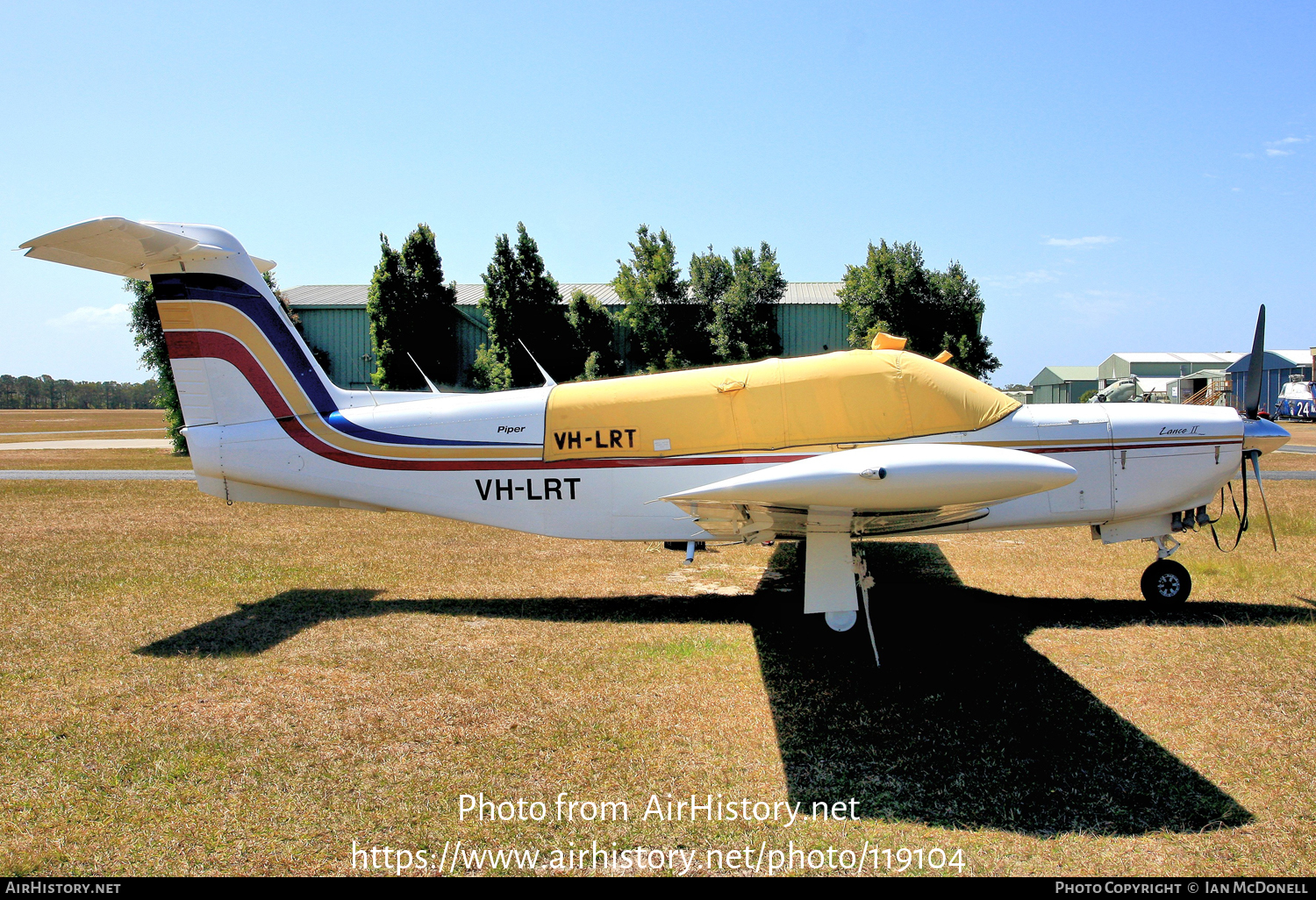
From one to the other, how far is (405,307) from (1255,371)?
26.9m

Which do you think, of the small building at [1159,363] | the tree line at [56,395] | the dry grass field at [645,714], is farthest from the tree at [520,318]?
the tree line at [56,395]

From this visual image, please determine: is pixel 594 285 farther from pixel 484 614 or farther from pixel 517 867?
pixel 517 867

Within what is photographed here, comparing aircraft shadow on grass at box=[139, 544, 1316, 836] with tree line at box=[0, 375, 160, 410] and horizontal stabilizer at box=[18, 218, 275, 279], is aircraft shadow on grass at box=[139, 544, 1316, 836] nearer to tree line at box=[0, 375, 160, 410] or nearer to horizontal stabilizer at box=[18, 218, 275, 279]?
horizontal stabilizer at box=[18, 218, 275, 279]

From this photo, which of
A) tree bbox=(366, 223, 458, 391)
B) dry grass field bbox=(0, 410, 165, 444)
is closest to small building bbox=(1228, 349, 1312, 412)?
tree bbox=(366, 223, 458, 391)

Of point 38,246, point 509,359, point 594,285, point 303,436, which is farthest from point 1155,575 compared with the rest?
point 594,285

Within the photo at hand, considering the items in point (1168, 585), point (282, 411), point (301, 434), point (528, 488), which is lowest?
point (1168, 585)

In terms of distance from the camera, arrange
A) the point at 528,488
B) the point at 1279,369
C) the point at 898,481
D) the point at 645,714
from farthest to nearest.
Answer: the point at 1279,369 → the point at 528,488 → the point at 645,714 → the point at 898,481

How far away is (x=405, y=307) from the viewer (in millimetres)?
28609

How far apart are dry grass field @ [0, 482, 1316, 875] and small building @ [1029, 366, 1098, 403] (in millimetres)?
58751

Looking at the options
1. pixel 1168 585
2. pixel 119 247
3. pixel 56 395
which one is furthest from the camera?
pixel 56 395

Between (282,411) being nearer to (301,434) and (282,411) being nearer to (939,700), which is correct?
(301,434)

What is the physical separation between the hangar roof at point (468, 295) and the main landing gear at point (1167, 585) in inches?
1041

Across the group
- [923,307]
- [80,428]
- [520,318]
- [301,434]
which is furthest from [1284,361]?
[80,428]
